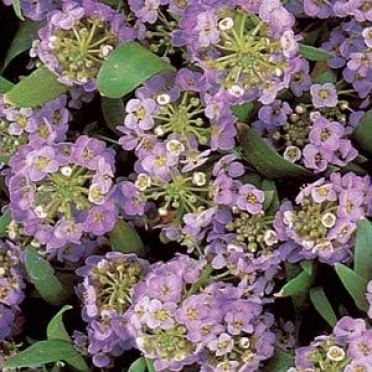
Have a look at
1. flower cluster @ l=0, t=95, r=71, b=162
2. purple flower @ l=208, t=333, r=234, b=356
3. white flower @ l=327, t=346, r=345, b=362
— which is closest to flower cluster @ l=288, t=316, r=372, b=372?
white flower @ l=327, t=346, r=345, b=362

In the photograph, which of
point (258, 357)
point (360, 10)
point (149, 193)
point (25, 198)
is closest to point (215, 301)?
point (258, 357)

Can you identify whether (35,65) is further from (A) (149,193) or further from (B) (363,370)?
(B) (363,370)

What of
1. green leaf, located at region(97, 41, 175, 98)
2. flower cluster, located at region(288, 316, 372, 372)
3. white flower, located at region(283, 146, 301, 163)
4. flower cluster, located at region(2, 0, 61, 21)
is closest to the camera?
flower cluster, located at region(288, 316, 372, 372)

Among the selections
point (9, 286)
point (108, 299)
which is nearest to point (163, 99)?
point (108, 299)

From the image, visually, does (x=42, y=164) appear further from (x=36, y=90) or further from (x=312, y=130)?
(x=312, y=130)

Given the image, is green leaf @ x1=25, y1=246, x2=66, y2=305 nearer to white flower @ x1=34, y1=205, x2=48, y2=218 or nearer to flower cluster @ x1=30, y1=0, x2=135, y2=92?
white flower @ x1=34, y1=205, x2=48, y2=218

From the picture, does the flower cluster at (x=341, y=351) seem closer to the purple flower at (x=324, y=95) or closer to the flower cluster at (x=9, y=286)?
the purple flower at (x=324, y=95)
